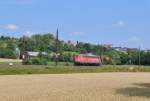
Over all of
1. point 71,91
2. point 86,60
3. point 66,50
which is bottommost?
point 71,91

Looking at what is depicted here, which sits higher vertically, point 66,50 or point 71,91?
point 66,50

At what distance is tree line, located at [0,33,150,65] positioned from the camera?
11219 cm

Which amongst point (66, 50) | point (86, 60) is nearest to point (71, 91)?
point (86, 60)

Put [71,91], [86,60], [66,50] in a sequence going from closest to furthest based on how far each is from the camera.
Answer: [71,91], [86,60], [66,50]

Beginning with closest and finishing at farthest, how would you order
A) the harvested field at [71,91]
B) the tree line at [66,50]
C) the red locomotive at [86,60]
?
the harvested field at [71,91] → the red locomotive at [86,60] → the tree line at [66,50]

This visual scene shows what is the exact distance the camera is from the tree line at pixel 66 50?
112188mm

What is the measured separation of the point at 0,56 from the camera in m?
137

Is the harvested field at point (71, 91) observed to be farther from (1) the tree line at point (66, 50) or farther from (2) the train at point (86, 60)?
(2) the train at point (86, 60)

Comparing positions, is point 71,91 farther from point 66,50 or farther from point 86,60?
point 66,50

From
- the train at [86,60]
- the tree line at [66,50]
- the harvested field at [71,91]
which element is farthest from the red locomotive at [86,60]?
the harvested field at [71,91]

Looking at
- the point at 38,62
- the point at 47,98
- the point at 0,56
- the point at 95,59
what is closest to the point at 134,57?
the point at 95,59

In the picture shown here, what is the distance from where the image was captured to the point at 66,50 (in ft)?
486

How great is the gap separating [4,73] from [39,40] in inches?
4475

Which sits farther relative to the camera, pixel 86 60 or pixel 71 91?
pixel 86 60
